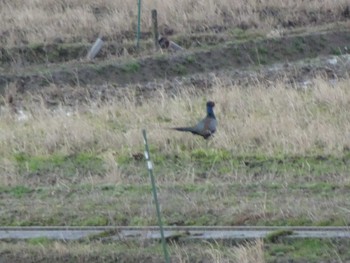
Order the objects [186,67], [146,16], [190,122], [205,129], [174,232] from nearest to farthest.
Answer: [174,232]
[205,129]
[190,122]
[186,67]
[146,16]

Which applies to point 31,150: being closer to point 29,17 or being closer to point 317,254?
point 317,254

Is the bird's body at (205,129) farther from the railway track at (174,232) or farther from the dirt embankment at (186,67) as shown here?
the dirt embankment at (186,67)

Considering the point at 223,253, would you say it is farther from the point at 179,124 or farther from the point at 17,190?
the point at 179,124

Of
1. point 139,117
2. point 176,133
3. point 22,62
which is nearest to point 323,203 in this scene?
point 176,133

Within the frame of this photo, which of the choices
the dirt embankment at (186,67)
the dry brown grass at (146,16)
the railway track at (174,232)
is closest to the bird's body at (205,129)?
the railway track at (174,232)

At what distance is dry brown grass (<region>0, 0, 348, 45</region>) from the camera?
27312 mm

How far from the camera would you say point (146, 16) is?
91.8 feet

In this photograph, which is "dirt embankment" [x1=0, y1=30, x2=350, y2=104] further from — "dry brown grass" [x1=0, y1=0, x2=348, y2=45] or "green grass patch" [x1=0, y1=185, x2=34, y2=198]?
"green grass patch" [x1=0, y1=185, x2=34, y2=198]

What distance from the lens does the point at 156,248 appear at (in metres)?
10.3

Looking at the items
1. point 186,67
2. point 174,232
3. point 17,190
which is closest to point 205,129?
point 17,190

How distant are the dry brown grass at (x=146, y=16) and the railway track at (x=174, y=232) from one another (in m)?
15.5

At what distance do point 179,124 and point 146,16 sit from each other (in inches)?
451

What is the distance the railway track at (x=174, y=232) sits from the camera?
10477mm

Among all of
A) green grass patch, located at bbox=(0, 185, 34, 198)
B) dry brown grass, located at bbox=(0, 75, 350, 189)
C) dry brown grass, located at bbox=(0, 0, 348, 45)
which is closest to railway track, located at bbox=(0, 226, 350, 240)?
green grass patch, located at bbox=(0, 185, 34, 198)
